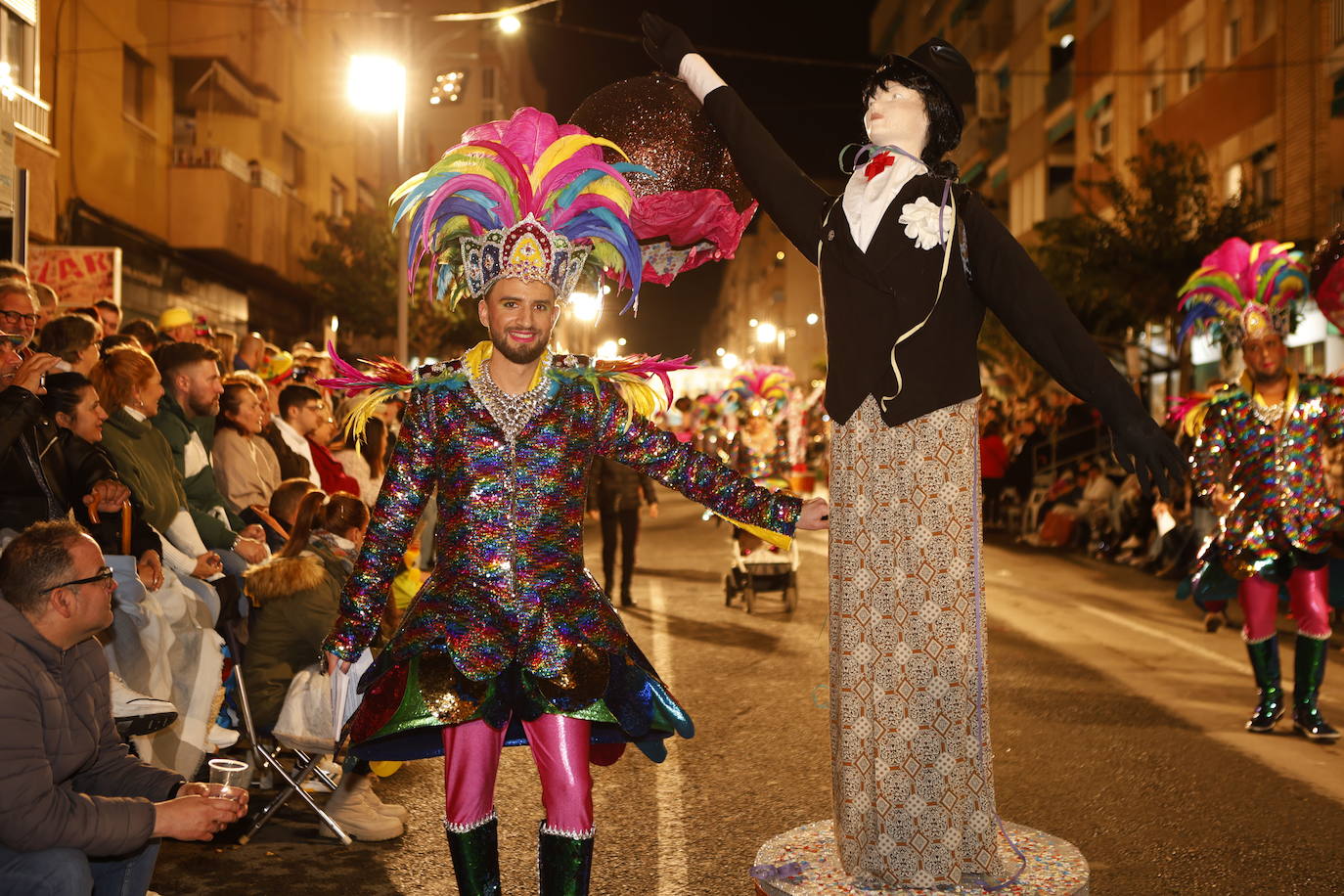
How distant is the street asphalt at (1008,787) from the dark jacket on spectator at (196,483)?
143cm

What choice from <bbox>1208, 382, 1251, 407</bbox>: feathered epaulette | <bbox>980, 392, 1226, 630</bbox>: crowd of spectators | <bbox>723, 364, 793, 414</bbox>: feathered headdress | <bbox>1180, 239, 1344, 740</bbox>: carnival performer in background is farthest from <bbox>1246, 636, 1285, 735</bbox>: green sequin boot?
<bbox>723, 364, 793, 414</bbox>: feathered headdress

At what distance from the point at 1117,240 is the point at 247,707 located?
1955cm

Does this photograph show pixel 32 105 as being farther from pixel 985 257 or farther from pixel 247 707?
pixel 985 257

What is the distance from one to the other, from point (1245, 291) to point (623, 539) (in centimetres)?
653

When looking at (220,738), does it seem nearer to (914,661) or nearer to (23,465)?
(23,465)

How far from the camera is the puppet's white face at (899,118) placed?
390 centimetres

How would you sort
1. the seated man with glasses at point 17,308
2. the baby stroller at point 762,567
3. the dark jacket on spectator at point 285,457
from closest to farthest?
the seated man with glasses at point 17,308 < the dark jacket on spectator at point 285,457 < the baby stroller at point 762,567

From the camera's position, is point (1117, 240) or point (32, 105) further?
point (1117, 240)

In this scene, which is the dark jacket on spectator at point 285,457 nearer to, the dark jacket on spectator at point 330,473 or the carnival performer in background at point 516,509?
the dark jacket on spectator at point 330,473

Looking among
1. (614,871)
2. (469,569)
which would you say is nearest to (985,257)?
(469,569)

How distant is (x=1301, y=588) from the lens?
24.0 feet

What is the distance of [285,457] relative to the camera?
348 inches

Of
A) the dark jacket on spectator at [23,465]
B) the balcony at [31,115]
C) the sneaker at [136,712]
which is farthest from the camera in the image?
the balcony at [31,115]

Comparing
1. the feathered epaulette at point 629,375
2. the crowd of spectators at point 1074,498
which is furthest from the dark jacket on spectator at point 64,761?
the crowd of spectators at point 1074,498
